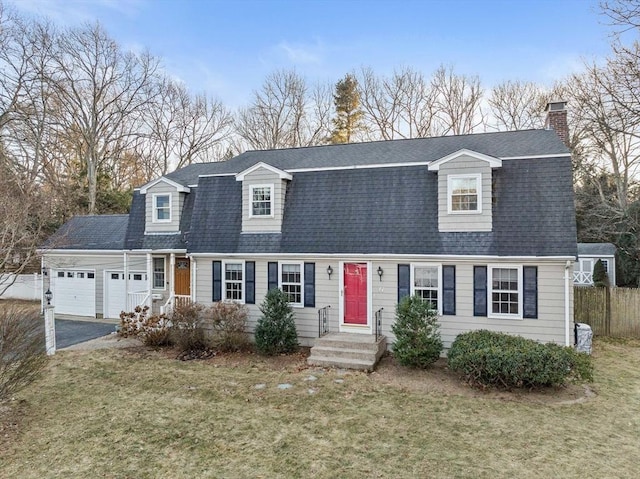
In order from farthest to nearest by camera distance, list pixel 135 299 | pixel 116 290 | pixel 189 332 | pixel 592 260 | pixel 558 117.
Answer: pixel 592 260 → pixel 116 290 → pixel 135 299 → pixel 558 117 → pixel 189 332

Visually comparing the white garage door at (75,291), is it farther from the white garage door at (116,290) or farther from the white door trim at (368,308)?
the white door trim at (368,308)

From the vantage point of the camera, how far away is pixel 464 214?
1023 cm

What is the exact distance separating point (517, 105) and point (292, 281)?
24614mm

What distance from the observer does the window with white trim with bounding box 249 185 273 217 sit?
12070 millimetres

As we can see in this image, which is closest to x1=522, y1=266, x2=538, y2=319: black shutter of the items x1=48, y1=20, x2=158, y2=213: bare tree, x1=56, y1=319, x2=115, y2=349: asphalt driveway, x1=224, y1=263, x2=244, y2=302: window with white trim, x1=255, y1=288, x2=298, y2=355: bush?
x1=255, y1=288, x2=298, y2=355: bush

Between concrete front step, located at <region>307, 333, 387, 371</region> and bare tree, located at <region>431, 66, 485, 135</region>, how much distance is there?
23.2 m

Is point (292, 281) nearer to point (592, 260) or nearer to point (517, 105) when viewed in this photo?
point (592, 260)

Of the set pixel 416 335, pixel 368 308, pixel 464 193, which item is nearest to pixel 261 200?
pixel 368 308

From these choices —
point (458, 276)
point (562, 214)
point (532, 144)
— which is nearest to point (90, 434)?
point (458, 276)

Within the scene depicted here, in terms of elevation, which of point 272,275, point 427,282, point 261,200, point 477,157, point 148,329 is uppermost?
point 477,157

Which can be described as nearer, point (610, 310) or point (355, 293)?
point (355, 293)

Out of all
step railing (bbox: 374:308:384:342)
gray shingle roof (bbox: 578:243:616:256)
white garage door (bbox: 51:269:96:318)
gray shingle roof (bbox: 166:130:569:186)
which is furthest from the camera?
gray shingle roof (bbox: 578:243:616:256)

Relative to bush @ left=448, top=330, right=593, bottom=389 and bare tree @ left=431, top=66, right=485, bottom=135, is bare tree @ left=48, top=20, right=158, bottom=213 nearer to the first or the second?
bare tree @ left=431, top=66, right=485, bottom=135

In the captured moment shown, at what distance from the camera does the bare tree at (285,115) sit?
30.7 metres
